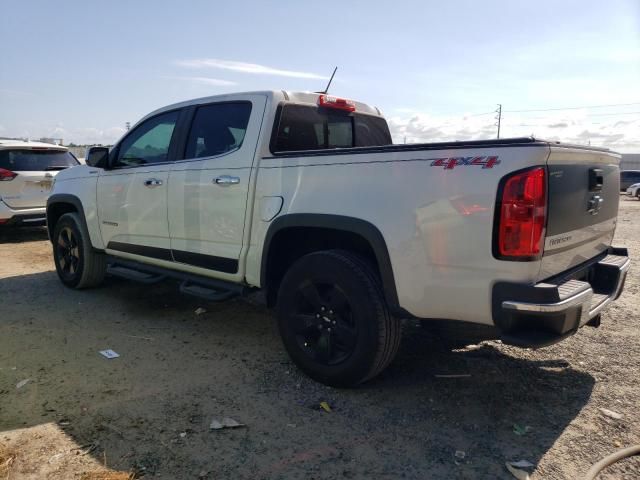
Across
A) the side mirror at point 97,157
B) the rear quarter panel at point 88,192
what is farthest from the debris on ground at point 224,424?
the side mirror at point 97,157

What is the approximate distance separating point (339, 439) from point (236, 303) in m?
2.81

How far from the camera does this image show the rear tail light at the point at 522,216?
2506 mm

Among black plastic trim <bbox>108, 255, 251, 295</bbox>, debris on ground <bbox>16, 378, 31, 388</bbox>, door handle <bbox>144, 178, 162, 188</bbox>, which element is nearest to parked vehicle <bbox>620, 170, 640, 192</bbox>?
black plastic trim <bbox>108, 255, 251, 295</bbox>

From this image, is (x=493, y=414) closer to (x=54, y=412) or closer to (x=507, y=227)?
(x=507, y=227)

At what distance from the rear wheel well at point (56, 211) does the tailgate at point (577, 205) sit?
5171 millimetres

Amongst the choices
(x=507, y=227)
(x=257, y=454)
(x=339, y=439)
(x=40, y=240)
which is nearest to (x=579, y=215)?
(x=507, y=227)

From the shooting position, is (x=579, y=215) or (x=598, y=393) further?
(x=598, y=393)

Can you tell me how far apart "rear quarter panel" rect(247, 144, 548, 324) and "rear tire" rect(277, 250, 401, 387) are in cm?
25

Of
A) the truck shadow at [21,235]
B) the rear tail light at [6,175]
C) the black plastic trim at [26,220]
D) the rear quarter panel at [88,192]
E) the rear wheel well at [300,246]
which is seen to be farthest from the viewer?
the truck shadow at [21,235]

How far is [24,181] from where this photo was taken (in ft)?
28.1

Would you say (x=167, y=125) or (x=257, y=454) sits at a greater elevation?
(x=167, y=125)

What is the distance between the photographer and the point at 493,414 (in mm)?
3107

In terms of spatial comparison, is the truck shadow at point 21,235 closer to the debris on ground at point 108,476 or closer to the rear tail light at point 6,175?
the rear tail light at point 6,175

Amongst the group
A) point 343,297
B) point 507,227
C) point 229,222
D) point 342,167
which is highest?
point 342,167
